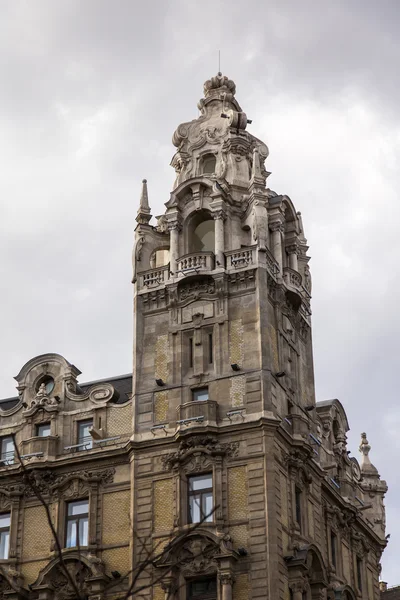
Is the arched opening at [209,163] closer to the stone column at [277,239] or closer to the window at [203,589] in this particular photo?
the stone column at [277,239]

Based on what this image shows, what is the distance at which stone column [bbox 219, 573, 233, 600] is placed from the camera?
48719mm

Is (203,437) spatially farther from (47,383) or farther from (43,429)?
(47,383)

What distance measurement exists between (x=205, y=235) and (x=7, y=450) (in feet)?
55.8

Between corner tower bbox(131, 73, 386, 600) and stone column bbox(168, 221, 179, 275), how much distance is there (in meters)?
0.10

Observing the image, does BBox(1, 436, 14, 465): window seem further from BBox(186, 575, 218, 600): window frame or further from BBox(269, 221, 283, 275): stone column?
BBox(269, 221, 283, 275): stone column

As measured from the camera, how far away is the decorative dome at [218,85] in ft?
230

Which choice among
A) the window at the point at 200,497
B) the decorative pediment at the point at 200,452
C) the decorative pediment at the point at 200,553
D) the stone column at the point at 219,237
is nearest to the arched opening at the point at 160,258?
the stone column at the point at 219,237

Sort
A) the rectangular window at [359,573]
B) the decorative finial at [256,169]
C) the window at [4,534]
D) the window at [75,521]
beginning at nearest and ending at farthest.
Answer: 1. the window at [75,521]
2. the window at [4,534]
3. the decorative finial at [256,169]
4. the rectangular window at [359,573]

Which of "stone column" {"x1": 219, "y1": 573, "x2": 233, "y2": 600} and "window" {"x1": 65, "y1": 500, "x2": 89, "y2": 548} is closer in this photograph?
"stone column" {"x1": 219, "y1": 573, "x2": 233, "y2": 600}

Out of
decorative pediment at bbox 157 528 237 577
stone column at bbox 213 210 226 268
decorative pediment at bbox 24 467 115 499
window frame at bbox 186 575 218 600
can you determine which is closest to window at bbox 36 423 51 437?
decorative pediment at bbox 24 467 115 499

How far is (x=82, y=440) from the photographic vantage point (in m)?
57.7

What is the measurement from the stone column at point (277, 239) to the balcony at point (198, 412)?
10087mm

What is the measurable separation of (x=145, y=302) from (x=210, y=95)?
55.9 feet

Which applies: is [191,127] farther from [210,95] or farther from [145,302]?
[145,302]
